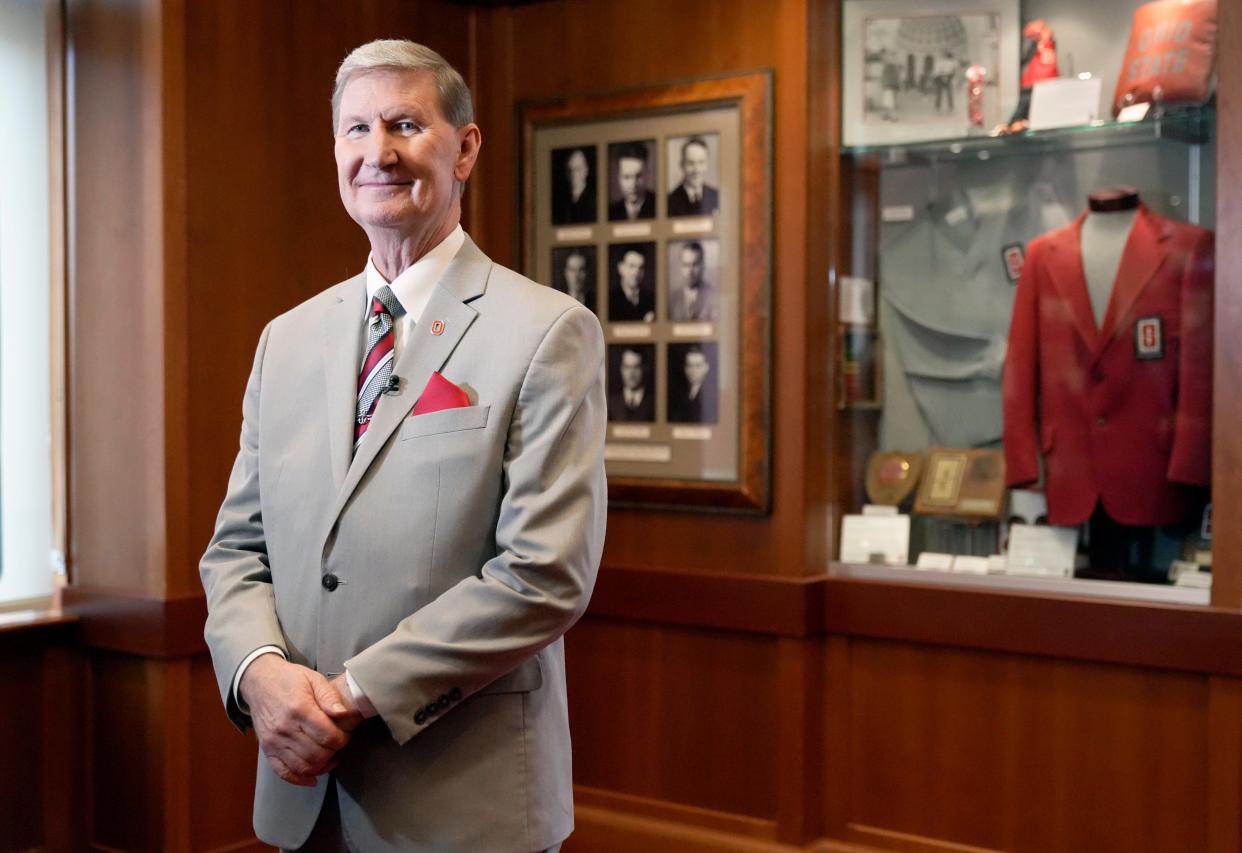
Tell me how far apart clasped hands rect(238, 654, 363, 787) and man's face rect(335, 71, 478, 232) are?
604 mm

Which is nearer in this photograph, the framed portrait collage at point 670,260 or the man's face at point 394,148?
the man's face at point 394,148

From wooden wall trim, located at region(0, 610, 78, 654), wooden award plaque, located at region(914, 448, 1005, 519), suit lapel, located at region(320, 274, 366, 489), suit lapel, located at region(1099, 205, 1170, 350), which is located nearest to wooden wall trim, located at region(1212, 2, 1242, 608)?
suit lapel, located at region(1099, 205, 1170, 350)

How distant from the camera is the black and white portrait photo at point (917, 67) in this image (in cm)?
352

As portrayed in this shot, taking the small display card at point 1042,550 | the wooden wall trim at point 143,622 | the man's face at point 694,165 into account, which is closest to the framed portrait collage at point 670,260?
the man's face at point 694,165

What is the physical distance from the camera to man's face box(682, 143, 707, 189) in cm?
361

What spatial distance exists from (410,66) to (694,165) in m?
1.90

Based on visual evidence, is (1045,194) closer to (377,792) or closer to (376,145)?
(376,145)

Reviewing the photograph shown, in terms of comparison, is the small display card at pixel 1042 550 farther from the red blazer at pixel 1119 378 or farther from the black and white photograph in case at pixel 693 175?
the black and white photograph in case at pixel 693 175

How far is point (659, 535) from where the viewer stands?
3.72 m

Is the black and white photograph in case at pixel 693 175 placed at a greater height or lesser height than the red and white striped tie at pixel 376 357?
greater

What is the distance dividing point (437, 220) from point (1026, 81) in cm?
210

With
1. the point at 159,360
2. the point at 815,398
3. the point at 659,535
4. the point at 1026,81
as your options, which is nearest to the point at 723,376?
the point at 815,398

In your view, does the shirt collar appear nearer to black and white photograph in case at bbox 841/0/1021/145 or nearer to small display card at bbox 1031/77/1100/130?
black and white photograph in case at bbox 841/0/1021/145

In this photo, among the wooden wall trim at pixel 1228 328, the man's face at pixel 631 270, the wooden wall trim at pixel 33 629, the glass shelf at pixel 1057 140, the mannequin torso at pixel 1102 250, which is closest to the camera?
the wooden wall trim at pixel 1228 328
